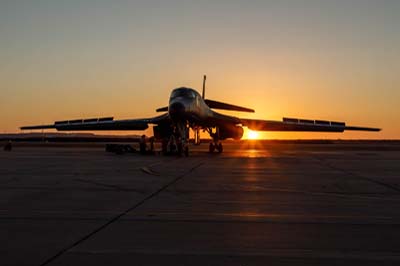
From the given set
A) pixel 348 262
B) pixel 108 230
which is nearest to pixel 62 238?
pixel 108 230

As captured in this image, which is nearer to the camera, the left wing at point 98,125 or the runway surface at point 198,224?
the runway surface at point 198,224

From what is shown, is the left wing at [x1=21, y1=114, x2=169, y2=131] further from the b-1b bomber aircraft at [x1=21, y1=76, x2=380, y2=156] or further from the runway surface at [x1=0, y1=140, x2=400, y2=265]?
the runway surface at [x1=0, y1=140, x2=400, y2=265]

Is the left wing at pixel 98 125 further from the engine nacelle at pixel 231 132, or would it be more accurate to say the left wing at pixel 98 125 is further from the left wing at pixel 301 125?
the left wing at pixel 301 125

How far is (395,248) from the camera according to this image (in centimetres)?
557

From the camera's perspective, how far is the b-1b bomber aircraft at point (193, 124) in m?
30.3

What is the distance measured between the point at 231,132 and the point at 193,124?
15.1 feet

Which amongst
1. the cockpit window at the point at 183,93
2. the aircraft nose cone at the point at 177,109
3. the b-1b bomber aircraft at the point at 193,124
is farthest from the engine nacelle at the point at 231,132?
the aircraft nose cone at the point at 177,109

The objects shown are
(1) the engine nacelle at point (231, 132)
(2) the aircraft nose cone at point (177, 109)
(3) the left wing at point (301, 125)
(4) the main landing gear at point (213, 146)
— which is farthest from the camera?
(3) the left wing at point (301, 125)

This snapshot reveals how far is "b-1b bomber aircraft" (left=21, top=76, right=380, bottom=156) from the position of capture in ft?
99.5

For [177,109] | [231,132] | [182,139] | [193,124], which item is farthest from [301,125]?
[177,109]

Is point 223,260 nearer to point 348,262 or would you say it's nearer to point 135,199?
point 348,262

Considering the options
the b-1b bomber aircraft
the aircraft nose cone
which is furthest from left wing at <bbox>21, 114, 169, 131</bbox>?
the aircraft nose cone

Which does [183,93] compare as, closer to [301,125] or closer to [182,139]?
[182,139]

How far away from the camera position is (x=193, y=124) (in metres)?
33.5
